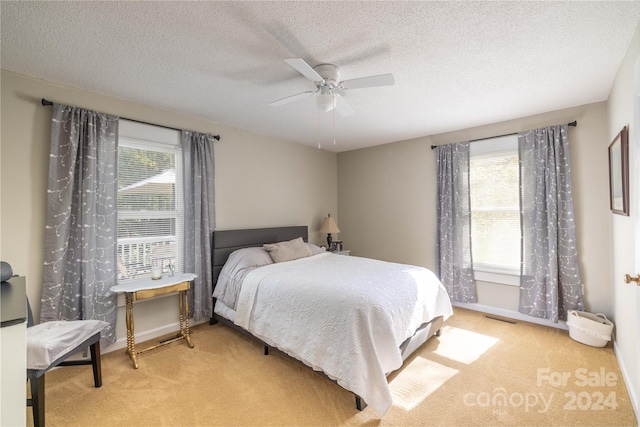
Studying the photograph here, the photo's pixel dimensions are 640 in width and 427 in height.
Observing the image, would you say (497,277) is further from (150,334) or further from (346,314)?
(150,334)

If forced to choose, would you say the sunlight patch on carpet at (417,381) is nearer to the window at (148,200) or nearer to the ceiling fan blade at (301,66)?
the ceiling fan blade at (301,66)

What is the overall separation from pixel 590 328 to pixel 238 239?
4012 millimetres

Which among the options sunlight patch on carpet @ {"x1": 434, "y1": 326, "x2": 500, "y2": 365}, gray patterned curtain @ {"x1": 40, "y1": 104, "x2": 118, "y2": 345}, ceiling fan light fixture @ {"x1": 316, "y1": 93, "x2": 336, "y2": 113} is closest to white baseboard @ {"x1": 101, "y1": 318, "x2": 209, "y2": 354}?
gray patterned curtain @ {"x1": 40, "y1": 104, "x2": 118, "y2": 345}

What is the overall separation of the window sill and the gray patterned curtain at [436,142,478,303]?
94 millimetres

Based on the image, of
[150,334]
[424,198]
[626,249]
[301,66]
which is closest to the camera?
[301,66]

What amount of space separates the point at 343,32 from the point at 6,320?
85.3 inches

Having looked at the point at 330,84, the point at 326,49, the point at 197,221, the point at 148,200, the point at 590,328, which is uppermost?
the point at 326,49

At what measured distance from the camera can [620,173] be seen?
2.18 metres

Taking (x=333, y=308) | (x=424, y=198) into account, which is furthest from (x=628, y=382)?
(x=424, y=198)

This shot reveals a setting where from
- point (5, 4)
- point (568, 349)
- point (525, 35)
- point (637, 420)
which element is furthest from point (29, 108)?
point (568, 349)

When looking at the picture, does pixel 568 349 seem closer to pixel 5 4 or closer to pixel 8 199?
pixel 5 4

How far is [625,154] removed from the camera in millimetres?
2049

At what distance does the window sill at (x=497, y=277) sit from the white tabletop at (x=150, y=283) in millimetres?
3692

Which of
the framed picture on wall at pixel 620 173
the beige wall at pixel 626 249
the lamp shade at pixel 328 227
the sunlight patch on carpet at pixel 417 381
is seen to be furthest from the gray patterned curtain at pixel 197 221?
the framed picture on wall at pixel 620 173
